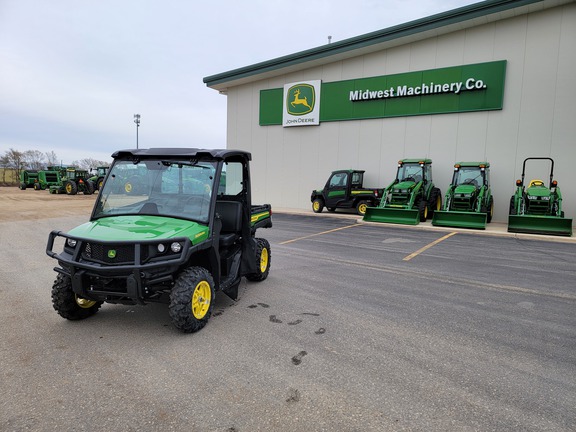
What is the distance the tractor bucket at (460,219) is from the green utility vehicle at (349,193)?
331 centimetres

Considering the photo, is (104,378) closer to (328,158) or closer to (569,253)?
(569,253)

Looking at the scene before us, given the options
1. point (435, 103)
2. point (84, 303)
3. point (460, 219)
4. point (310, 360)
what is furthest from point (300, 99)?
point (310, 360)

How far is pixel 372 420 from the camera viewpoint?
2486 millimetres

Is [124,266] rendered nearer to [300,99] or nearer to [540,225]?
[540,225]

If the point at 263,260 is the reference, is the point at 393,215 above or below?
above

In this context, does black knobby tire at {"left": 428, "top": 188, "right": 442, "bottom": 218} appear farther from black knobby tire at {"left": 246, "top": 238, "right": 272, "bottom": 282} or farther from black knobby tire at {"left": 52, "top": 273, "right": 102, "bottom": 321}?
black knobby tire at {"left": 52, "top": 273, "right": 102, "bottom": 321}

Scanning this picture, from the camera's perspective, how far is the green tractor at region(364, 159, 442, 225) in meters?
13.5

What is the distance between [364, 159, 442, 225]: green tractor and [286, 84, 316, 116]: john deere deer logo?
6821 mm

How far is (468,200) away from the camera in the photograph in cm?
1288

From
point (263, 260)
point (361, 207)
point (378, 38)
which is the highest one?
point (378, 38)

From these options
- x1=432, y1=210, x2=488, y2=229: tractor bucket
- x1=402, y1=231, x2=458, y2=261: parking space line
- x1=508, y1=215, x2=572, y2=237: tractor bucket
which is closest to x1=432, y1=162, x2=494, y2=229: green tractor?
x1=432, y1=210, x2=488, y2=229: tractor bucket

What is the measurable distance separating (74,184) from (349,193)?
23.0m

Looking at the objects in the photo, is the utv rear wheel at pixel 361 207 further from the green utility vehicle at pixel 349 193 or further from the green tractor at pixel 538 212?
the green tractor at pixel 538 212

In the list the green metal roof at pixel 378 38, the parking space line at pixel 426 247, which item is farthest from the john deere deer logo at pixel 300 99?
the parking space line at pixel 426 247
